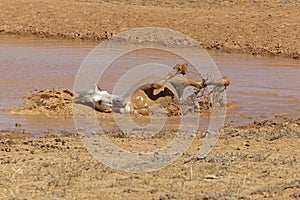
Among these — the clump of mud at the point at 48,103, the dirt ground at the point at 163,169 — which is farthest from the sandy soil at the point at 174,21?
the dirt ground at the point at 163,169

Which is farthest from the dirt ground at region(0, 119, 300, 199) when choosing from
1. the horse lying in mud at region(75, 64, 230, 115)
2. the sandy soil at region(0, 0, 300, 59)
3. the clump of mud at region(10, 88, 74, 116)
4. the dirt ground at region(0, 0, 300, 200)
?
the sandy soil at region(0, 0, 300, 59)

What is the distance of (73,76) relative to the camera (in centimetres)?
1525

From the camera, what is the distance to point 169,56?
60.8 feet

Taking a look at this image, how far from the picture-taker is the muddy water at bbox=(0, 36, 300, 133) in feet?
36.6

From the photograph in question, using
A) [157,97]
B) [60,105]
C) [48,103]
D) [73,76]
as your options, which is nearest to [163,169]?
[60,105]

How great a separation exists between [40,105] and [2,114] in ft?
2.59

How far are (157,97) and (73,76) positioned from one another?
12.2 ft

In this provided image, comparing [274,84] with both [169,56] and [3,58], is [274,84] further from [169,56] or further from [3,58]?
[3,58]

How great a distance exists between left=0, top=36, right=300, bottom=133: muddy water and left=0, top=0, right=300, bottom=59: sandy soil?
154 centimetres

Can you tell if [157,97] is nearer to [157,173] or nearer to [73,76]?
[73,76]

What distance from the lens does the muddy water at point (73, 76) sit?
11.1 m

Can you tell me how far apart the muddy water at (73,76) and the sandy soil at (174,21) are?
154 cm

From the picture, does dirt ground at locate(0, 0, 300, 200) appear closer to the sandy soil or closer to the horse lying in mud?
the horse lying in mud

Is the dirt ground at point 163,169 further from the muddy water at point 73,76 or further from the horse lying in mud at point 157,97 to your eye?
the muddy water at point 73,76
